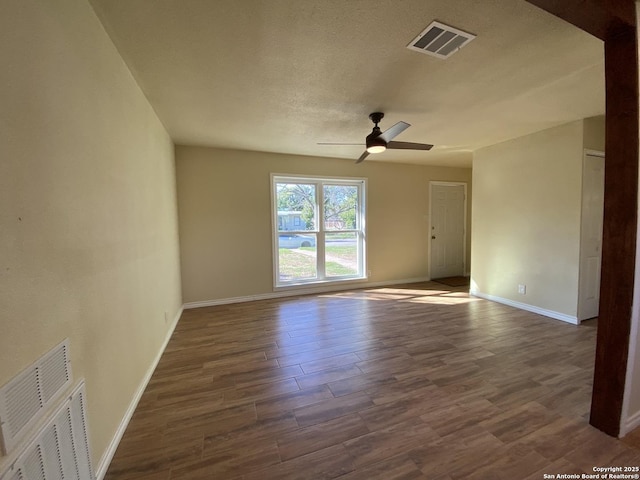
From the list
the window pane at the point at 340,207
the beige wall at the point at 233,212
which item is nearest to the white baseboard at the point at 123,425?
the beige wall at the point at 233,212

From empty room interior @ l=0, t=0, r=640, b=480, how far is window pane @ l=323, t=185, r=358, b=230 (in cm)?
130

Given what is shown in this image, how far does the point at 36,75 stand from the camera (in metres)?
0.99

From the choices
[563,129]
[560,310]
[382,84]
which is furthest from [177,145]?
[560,310]

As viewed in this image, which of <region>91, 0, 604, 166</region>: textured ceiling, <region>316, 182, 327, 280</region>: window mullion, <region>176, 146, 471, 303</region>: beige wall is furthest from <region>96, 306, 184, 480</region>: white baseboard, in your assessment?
<region>316, 182, 327, 280</region>: window mullion

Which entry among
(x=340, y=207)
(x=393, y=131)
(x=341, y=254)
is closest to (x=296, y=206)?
(x=340, y=207)

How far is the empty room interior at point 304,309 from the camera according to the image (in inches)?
40.7

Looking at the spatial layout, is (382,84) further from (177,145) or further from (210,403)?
(177,145)

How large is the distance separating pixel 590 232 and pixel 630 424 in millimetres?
2419

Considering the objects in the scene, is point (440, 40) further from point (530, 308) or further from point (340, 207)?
point (530, 308)

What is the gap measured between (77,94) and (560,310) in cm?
494

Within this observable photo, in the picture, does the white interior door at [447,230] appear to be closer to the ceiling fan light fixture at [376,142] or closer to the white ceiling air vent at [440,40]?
the ceiling fan light fixture at [376,142]

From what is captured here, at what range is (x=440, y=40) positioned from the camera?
1662mm

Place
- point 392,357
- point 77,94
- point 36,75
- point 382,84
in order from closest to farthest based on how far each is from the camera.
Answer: point 36,75 < point 77,94 < point 382,84 < point 392,357

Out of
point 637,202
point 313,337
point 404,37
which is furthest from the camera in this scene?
point 313,337
